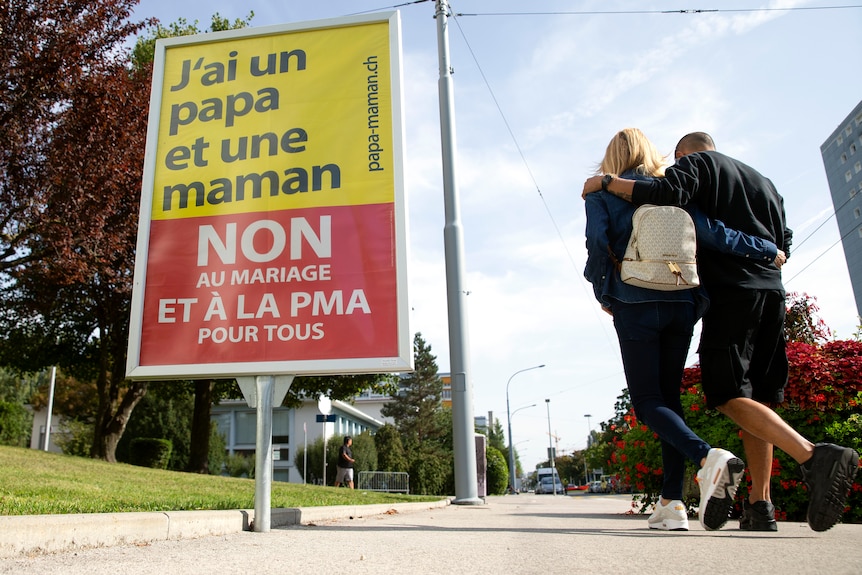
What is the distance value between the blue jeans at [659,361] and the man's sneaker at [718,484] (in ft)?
0.89

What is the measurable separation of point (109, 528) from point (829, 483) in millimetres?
3057

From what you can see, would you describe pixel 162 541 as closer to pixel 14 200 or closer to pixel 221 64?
pixel 221 64

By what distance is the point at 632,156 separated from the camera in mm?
3803

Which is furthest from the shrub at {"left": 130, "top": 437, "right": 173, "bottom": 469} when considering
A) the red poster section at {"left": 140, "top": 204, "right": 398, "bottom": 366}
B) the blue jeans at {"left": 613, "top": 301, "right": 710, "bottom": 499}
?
the blue jeans at {"left": 613, "top": 301, "right": 710, "bottom": 499}

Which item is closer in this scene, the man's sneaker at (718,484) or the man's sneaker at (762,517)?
the man's sneaker at (718,484)

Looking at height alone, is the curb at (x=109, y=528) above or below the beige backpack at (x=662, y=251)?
below

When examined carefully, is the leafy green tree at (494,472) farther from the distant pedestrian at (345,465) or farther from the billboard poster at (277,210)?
the billboard poster at (277,210)

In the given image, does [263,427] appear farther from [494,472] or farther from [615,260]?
[494,472]

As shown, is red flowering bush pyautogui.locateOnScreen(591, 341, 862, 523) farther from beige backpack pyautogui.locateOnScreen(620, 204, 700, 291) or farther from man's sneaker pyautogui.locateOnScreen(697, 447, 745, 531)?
man's sneaker pyautogui.locateOnScreen(697, 447, 745, 531)

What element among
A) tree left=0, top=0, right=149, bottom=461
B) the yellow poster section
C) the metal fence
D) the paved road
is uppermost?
tree left=0, top=0, right=149, bottom=461

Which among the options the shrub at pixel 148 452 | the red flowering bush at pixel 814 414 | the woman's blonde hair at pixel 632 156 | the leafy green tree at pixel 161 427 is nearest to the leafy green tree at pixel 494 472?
the leafy green tree at pixel 161 427

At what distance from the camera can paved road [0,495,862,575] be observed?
87.9 inches

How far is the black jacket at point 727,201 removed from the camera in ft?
11.0

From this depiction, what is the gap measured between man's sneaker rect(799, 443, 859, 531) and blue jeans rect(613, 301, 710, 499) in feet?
1.86
